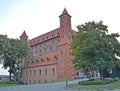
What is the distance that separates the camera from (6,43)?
6031 cm

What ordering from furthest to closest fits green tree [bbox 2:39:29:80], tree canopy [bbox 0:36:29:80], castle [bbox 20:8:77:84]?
green tree [bbox 2:39:29:80] < tree canopy [bbox 0:36:29:80] < castle [bbox 20:8:77:84]

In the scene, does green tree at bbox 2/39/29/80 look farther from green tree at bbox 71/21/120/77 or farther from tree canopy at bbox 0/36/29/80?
green tree at bbox 71/21/120/77

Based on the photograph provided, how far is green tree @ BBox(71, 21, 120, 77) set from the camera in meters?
29.4

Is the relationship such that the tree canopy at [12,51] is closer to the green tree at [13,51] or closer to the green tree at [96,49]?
the green tree at [13,51]

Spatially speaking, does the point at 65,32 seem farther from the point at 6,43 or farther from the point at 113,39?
the point at 113,39

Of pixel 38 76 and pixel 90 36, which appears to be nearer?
pixel 90 36

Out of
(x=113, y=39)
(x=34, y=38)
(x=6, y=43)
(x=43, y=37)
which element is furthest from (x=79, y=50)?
(x=34, y=38)

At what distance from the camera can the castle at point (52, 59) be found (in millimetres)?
59188

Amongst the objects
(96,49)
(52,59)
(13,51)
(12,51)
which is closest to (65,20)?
(52,59)

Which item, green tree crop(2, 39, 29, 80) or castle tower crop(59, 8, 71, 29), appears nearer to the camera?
green tree crop(2, 39, 29, 80)

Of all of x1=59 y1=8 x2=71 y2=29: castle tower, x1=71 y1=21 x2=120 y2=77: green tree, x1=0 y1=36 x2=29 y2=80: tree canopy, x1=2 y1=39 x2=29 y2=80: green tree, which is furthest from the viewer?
x1=59 y1=8 x2=71 y2=29: castle tower

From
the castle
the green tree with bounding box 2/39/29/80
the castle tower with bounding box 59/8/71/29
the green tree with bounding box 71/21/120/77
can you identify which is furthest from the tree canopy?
the green tree with bounding box 71/21/120/77

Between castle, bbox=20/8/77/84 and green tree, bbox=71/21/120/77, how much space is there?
63.6 ft

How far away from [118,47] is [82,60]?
19.3ft
